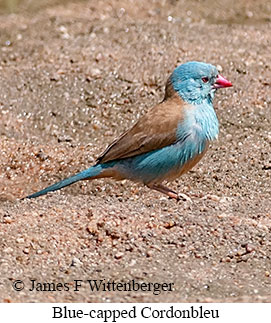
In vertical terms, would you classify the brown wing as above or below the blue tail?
above

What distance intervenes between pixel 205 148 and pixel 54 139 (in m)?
1.97

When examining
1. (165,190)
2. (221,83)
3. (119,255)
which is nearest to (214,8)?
(221,83)

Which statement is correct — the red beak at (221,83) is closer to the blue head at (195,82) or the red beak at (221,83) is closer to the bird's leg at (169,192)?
the blue head at (195,82)

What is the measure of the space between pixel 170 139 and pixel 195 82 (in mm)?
559

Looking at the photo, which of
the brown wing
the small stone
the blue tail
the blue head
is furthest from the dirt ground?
the blue head

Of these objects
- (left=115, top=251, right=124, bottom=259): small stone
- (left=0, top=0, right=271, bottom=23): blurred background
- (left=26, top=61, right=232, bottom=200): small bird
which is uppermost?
(left=0, top=0, right=271, bottom=23): blurred background

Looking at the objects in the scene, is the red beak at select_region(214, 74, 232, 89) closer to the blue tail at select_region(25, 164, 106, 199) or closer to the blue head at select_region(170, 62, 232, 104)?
the blue head at select_region(170, 62, 232, 104)

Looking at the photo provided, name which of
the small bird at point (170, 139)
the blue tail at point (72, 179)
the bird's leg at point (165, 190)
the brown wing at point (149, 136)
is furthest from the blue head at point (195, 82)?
the blue tail at point (72, 179)

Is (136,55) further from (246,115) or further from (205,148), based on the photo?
(205,148)

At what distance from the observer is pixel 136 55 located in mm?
8758

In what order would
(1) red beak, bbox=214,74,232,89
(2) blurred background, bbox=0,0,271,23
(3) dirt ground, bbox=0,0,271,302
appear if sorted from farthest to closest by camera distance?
(2) blurred background, bbox=0,0,271,23 → (1) red beak, bbox=214,74,232,89 → (3) dirt ground, bbox=0,0,271,302

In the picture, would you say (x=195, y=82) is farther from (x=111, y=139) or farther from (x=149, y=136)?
(x=111, y=139)

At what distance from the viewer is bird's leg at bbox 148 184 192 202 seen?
623 cm
